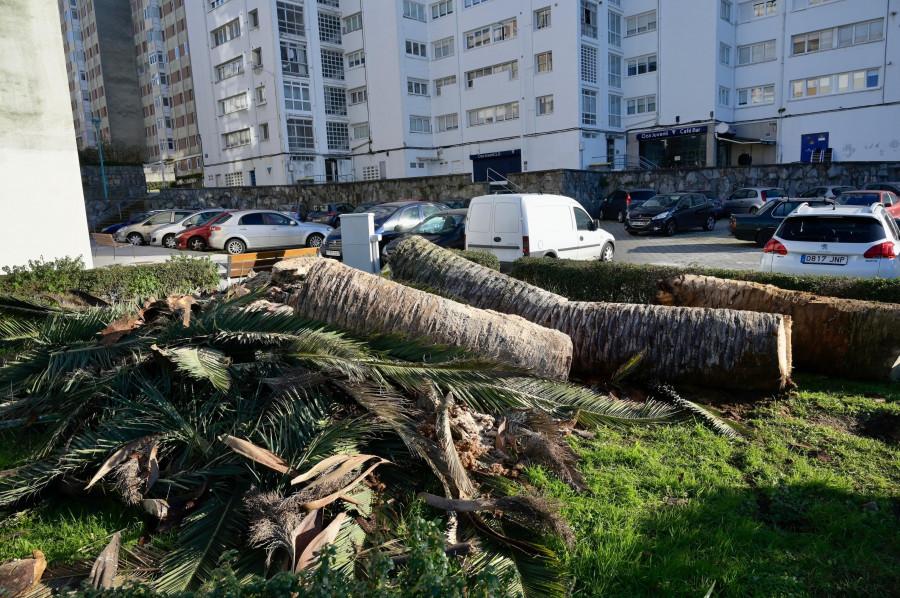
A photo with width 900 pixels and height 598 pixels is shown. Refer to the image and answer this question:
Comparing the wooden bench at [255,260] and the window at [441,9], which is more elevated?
the window at [441,9]

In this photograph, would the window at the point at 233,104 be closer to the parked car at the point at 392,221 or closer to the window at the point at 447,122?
the window at the point at 447,122

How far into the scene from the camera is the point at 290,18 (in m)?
46.7

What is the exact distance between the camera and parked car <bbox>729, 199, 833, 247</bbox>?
19531mm

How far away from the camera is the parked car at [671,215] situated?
2411cm

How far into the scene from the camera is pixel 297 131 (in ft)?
156

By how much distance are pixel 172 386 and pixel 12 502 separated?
3.40 ft

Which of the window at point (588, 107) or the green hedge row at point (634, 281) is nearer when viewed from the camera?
the green hedge row at point (634, 281)

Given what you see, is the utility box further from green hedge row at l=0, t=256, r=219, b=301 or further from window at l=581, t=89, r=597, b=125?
window at l=581, t=89, r=597, b=125

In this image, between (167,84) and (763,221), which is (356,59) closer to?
(167,84)

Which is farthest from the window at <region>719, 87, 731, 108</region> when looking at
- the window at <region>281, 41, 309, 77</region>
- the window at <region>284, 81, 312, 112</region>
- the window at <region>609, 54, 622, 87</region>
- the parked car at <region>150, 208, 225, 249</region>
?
the parked car at <region>150, 208, 225, 249</region>

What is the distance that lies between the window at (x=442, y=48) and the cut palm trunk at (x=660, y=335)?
45040 mm

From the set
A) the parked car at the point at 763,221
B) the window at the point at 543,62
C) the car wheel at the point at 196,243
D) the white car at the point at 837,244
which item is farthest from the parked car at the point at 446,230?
the window at the point at 543,62

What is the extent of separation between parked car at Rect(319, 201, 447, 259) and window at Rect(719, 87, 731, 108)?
30.1 m

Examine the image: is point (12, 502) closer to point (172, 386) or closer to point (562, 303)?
point (172, 386)
